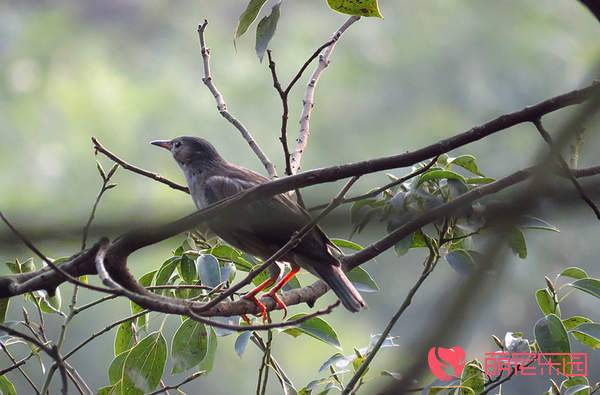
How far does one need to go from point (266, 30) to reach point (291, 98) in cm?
982

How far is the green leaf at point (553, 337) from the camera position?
2464 mm

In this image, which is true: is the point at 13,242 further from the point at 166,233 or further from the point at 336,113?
the point at 336,113

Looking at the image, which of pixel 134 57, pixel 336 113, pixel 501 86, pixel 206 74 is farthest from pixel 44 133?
pixel 206 74

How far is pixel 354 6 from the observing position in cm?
216

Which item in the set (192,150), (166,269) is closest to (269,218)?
(166,269)

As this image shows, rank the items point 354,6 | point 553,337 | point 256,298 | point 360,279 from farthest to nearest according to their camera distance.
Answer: point 360,279 → point 256,298 → point 553,337 → point 354,6

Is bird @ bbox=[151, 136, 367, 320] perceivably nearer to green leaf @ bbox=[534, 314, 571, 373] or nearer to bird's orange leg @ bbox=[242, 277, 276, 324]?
bird's orange leg @ bbox=[242, 277, 276, 324]

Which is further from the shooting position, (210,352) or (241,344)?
(210,352)

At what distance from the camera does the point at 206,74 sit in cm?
340

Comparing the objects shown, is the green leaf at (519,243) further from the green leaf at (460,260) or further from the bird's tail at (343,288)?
the bird's tail at (343,288)

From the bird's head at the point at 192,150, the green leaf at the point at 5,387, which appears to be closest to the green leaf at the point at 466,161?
the green leaf at the point at 5,387

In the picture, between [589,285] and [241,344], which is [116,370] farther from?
[589,285]

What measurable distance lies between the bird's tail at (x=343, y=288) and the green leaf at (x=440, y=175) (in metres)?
0.60

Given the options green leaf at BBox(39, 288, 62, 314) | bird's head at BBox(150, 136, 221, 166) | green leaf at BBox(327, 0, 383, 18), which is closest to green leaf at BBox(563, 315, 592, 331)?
green leaf at BBox(327, 0, 383, 18)
